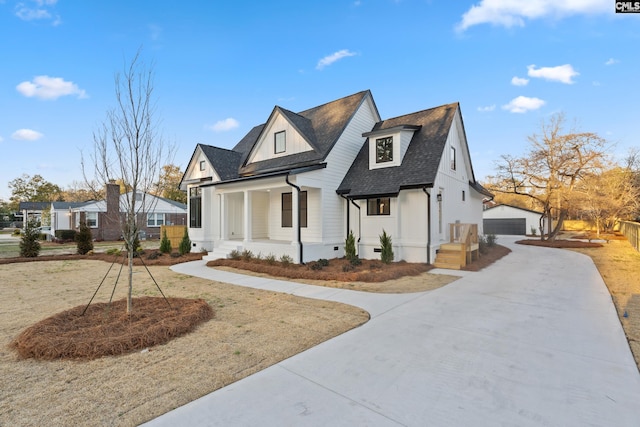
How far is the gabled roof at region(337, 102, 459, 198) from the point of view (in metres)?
11.7

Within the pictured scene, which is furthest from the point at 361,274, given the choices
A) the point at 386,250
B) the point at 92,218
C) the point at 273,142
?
the point at 92,218

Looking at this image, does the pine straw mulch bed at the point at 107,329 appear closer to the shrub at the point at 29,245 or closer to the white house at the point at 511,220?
the shrub at the point at 29,245

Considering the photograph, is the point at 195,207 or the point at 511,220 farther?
the point at 511,220

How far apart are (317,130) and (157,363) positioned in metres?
12.8

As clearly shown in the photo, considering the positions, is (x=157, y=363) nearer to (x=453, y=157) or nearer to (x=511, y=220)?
(x=453, y=157)

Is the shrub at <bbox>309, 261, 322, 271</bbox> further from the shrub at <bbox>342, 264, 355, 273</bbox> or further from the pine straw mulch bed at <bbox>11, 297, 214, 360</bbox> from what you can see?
the pine straw mulch bed at <bbox>11, 297, 214, 360</bbox>

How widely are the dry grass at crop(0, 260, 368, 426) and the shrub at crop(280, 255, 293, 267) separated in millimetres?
3802

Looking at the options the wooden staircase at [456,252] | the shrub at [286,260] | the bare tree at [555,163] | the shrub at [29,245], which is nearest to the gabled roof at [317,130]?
the shrub at [286,260]

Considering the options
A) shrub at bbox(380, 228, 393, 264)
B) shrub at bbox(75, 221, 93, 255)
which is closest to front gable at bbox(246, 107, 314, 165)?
shrub at bbox(380, 228, 393, 264)

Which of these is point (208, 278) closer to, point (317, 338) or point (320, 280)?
point (320, 280)

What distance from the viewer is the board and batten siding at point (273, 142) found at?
46.8ft

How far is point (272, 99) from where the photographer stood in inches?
757

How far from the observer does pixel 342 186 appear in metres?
13.5

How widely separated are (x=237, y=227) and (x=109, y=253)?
7007 millimetres
